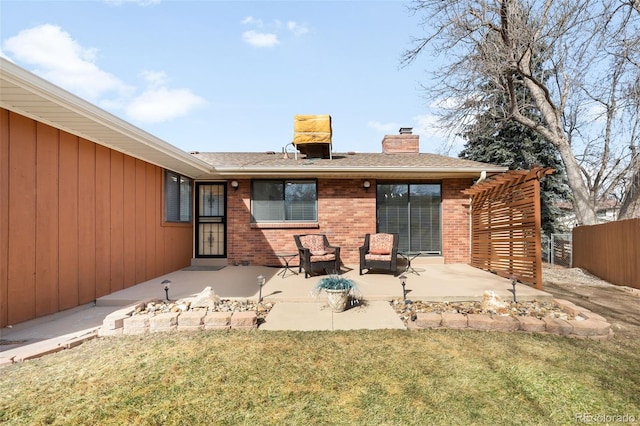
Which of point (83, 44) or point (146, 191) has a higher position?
point (83, 44)

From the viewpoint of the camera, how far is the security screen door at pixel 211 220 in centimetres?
884

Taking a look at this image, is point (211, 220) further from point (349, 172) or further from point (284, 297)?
point (284, 297)

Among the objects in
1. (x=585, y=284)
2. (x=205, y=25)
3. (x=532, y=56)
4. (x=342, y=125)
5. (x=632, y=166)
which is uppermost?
(x=532, y=56)

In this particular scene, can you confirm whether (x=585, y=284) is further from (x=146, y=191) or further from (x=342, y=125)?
(x=146, y=191)

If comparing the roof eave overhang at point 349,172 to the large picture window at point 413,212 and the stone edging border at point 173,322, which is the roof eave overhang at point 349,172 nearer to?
the large picture window at point 413,212

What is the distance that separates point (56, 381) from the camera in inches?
105

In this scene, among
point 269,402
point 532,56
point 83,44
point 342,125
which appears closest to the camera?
point 269,402

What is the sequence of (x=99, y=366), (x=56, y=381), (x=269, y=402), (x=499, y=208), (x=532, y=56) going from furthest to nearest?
(x=532, y=56), (x=499, y=208), (x=99, y=366), (x=56, y=381), (x=269, y=402)

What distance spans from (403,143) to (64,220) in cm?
973

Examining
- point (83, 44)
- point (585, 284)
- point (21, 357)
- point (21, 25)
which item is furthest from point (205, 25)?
point (585, 284)

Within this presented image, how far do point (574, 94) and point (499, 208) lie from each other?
9.38 m

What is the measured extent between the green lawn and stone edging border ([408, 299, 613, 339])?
188mm

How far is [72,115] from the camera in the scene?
157 inches

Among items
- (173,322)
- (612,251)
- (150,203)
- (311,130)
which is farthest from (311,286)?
(612,251)
